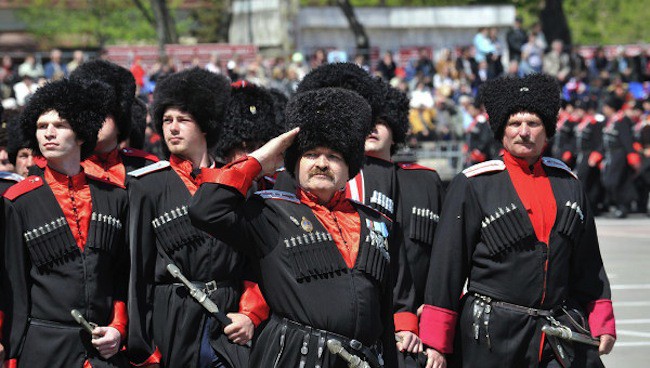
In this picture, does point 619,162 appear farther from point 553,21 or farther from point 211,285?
point 553,21

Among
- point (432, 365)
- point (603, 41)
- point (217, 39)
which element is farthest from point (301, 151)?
point (603, 41)

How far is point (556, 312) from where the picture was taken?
7.17 metres

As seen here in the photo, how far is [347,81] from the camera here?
27.6ft

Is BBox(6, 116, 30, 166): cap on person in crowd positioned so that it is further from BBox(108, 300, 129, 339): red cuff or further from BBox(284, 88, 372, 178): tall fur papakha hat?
BBox(284, 88, 372, 178): tall fur papakha hat

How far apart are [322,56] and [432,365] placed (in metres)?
24.8

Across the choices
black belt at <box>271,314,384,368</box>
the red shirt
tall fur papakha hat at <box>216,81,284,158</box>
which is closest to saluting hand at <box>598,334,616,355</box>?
black belt at <box>271,314,384,368</box>

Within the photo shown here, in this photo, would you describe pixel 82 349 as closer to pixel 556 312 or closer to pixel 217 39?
pixel 556 312

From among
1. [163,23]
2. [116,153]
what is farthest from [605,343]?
[163,23]

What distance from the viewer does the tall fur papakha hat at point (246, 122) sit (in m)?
8.48

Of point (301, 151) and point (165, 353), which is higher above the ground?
point (301, 151)

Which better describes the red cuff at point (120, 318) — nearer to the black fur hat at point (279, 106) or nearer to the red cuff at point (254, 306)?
the red cuff at point (254, 306)

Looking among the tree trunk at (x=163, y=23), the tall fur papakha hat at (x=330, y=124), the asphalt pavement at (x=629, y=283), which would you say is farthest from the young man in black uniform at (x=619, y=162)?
the tall fur papakha hat at (x=330, y=124)

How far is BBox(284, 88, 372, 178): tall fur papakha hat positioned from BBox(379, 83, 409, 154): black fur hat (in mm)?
2356

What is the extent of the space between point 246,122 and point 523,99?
2.00 meters
